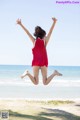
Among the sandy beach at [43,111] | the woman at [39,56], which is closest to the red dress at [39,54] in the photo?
the woman at [39,56]

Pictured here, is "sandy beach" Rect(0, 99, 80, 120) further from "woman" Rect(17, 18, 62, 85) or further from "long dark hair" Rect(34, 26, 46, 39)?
"long dark hair" Rect(34, 26, 46, 39)

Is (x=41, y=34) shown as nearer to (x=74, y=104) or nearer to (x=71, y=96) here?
(x=74, y=104)

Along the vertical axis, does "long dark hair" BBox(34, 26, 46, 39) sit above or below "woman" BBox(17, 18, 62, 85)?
above

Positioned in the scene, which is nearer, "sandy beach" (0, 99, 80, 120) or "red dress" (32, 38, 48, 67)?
"red dress" (32, 38, 48, 67)

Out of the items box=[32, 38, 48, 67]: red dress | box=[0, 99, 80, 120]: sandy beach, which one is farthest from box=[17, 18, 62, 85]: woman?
box=[0, 99, 80, 120]: sandy beach

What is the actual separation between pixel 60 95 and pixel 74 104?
3.07 m

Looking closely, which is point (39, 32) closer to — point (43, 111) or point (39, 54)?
point (39, 54)

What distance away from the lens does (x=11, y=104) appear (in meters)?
8.67

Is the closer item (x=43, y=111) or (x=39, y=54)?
(x=39, y=54)

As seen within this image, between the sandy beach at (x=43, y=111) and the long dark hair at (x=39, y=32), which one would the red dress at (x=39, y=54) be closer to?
the long dark hair at (x=39, y=32)

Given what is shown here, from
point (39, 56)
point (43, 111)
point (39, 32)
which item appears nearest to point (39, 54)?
point (39, 56)

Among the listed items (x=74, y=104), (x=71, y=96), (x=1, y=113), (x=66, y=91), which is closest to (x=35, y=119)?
(x=1, y=113)

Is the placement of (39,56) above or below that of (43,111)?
above

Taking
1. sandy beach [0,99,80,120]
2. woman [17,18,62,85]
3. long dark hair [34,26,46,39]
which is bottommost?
sandy beach [0,99,80,120]
